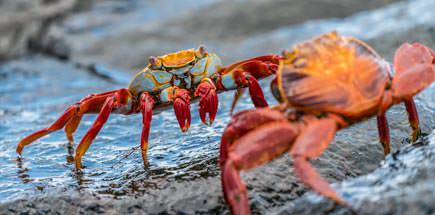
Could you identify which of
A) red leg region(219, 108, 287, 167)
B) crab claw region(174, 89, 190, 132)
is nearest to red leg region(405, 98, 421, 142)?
red leg region(219, 108, 287, 167)

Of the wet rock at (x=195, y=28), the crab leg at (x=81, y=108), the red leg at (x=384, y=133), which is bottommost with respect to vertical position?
the red leg at (x=384, y=133)

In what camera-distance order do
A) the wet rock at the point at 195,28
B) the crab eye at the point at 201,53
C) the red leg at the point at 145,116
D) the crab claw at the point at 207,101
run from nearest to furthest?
the red leg at the point at 145,116 → the crab claw at the point at 207,101 → the crab eye at the point at 201,53 → the wet rock at the point at 195,28

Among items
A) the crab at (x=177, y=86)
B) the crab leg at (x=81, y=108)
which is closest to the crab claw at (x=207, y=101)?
the crab at (x=177, y=86)

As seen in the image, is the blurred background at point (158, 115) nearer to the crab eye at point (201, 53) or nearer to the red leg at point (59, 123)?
the red leg at point (59, 123)

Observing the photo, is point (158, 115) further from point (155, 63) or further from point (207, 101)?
point (207, 101)

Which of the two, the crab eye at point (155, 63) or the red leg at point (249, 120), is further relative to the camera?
the crab eye at point (155, 63)

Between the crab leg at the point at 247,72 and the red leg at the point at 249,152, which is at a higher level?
the crab leg at the point at 247,72

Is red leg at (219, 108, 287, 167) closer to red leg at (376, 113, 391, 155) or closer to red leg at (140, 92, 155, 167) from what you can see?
red leg at (376, 113, 391, 155)
